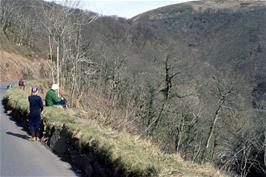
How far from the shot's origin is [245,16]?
18762 centimetres

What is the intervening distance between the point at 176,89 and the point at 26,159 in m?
40.0

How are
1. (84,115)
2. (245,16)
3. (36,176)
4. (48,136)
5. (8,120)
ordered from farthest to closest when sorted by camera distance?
(245,16)
(8,120)
(84,115)
(48,136)
(36,176)

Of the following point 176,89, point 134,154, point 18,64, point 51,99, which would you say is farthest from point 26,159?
point 18,64

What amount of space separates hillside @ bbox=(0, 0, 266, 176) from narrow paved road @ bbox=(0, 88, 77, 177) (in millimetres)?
2332

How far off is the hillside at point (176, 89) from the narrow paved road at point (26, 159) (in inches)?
91.8

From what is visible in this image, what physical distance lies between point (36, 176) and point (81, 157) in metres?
1.27

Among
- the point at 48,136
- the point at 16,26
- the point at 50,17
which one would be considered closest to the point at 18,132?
the point at 48,136

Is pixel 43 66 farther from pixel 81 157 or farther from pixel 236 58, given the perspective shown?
pixel 81 157

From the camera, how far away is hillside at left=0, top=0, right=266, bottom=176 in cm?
2959

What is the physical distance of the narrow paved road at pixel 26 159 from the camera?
984 centimetres

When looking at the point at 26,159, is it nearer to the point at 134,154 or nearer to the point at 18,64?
the point at 134,154

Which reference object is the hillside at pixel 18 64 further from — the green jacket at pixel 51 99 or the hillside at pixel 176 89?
the green jacket at pixel 51 99

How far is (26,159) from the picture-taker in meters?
11.0

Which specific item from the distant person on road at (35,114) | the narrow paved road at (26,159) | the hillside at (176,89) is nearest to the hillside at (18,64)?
the hillside at (176,89)
